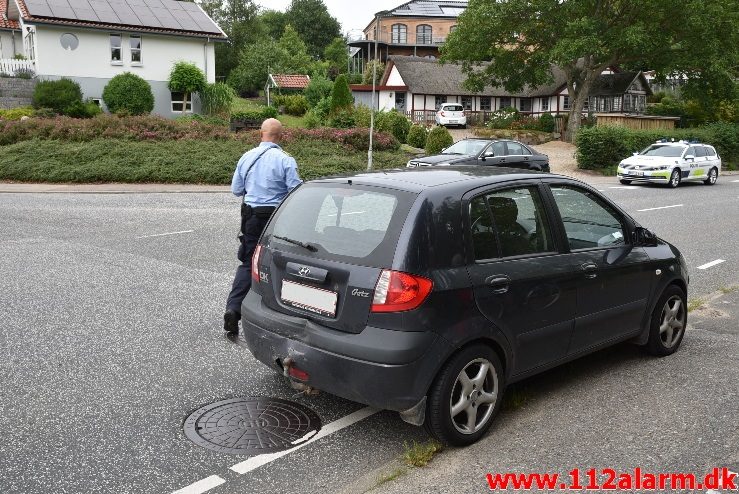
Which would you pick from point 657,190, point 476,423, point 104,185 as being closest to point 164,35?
point 104,185

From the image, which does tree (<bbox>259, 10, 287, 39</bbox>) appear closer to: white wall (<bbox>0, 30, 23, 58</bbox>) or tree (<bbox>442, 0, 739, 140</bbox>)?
white wall (<bbox>0, 30, 23, 58</bbox>)

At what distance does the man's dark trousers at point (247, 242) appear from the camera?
627 cm

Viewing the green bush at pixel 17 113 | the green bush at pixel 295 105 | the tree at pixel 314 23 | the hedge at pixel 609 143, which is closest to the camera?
the green bush at pixel 17 113

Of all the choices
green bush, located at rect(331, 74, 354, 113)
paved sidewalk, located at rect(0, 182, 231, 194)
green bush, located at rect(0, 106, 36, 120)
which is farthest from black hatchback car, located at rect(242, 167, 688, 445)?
green bush, located at rect(331, 74, 354, 113)

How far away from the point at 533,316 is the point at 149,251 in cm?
736

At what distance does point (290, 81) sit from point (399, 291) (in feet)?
186

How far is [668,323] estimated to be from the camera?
5949 millimetres

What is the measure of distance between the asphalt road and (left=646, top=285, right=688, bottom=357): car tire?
0.44ft

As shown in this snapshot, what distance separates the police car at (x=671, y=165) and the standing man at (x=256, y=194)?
21.6m

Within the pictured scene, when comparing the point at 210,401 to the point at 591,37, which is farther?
the point at 591,37

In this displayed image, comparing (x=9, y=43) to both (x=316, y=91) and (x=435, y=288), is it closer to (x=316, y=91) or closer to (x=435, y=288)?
(x=316, y=91)

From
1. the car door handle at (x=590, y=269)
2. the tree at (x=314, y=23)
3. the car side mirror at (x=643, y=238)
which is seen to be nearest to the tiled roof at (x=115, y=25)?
the car side mirror at (x=643, y=238)

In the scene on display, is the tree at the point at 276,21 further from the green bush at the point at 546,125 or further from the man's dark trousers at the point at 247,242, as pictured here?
the man's dark trousers at the point at 247,242

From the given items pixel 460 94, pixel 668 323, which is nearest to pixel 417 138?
Result: pixel 460 94
